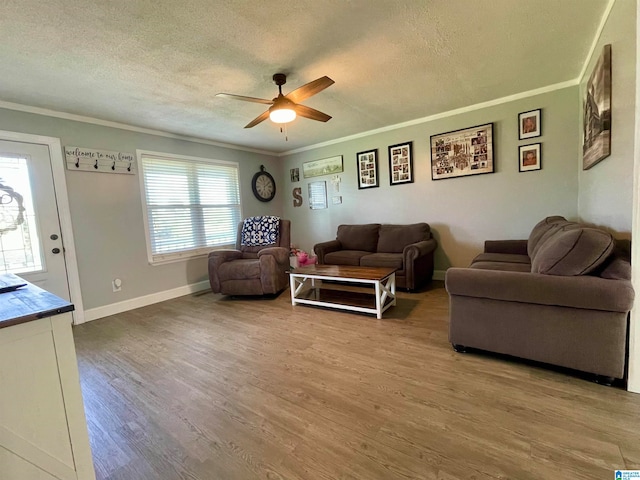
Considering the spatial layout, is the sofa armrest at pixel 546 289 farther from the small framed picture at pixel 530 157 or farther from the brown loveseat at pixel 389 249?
the small framed picture at pixel 530 157

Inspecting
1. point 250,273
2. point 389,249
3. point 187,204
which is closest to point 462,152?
point 389,249

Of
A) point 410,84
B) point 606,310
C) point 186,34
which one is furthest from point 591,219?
point 186,34

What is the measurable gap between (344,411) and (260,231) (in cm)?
322

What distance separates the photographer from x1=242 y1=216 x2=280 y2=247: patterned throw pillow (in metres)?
4.32

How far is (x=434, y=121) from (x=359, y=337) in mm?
3206

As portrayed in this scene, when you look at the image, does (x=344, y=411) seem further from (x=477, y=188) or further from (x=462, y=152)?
(x=462, y=152)

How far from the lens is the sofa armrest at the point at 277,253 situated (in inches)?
146

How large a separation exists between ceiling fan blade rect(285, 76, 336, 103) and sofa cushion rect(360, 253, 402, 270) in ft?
7.18

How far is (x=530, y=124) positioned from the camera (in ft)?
11.0

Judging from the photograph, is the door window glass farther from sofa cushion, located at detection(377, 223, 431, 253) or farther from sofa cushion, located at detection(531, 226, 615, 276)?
sofa cushion, located at detection(531, 226, 615, 276)

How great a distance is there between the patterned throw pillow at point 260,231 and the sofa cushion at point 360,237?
3.57 ft

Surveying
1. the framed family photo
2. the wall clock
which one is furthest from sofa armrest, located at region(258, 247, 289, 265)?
the framed family photo

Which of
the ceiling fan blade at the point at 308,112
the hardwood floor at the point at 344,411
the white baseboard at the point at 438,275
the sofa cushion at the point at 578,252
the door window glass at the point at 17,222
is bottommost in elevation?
the hardwood floor at the point at 344,411

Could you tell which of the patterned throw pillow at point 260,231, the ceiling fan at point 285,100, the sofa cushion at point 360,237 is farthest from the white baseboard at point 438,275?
the ceiling fan at point 285,100
